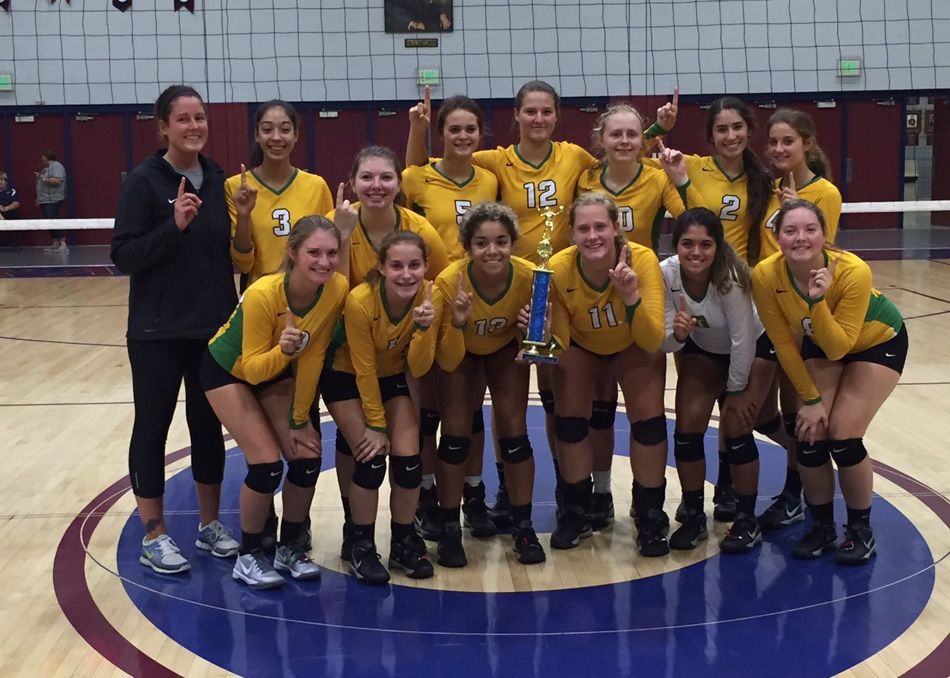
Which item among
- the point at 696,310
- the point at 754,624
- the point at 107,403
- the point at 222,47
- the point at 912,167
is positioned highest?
the point at 222,47

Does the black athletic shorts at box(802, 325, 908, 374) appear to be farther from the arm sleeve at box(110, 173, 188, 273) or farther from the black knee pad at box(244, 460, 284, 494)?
the arm sleeve at box(110, 173, 188, 273)

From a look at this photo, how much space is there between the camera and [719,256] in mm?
3986

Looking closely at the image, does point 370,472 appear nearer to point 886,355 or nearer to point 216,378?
point 216,378

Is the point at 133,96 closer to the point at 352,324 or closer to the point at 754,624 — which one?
the point at 352,324

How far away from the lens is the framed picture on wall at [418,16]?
14.9m

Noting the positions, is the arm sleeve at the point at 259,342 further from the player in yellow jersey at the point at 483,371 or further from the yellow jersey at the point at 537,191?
the yellow jersey at the point at 537,191

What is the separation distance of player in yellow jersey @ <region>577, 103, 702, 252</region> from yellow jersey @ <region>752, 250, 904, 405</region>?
56 centimetres

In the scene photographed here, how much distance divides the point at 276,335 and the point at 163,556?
103 cm

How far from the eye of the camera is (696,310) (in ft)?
13.4

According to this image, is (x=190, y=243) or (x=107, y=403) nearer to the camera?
(x=190, y=243)

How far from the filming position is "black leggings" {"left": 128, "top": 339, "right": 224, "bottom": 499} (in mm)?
3967

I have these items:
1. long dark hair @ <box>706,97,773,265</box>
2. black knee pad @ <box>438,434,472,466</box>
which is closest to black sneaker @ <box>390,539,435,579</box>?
black knee pad @ <box>438,434,472,466</box>

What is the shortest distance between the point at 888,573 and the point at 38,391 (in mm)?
5553

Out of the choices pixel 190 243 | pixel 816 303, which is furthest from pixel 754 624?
pixel 190 243
